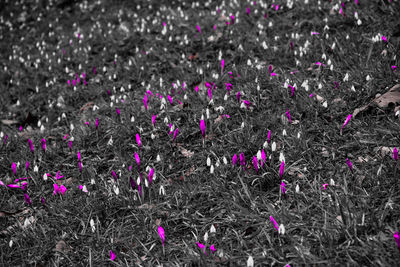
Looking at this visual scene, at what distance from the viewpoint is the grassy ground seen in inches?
80.7

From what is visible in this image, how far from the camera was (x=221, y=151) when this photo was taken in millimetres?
2902

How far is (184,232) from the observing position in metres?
2.34

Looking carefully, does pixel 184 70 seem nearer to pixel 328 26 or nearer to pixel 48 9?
pixel 328 26

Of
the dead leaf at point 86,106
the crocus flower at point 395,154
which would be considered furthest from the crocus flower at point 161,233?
the dead leaf at point 86,106

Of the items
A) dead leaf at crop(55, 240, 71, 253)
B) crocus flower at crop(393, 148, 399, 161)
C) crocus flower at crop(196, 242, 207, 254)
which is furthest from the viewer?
dead leaf at crop(55, 240, 71, 253)

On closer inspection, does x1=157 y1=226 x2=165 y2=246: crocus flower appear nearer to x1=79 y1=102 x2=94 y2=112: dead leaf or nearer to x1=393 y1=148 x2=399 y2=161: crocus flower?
x1=393 y1=148 x2=399 y2=161: crocus flower

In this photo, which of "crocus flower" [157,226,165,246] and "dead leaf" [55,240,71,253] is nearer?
"crocus flower" [157,226,165,246]

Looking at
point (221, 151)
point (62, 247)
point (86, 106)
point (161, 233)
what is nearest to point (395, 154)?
point (221, 151)

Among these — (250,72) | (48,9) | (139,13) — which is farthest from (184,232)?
(48,9)

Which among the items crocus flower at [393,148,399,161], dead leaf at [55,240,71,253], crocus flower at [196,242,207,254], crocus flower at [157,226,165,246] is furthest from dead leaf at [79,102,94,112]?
crocus flower at [393,148,399,161]

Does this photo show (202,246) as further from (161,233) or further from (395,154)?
(395,154)

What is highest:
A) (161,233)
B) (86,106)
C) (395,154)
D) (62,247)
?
(395,154)

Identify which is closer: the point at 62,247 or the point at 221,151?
the point at 62,247

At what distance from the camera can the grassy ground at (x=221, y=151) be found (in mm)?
2049
